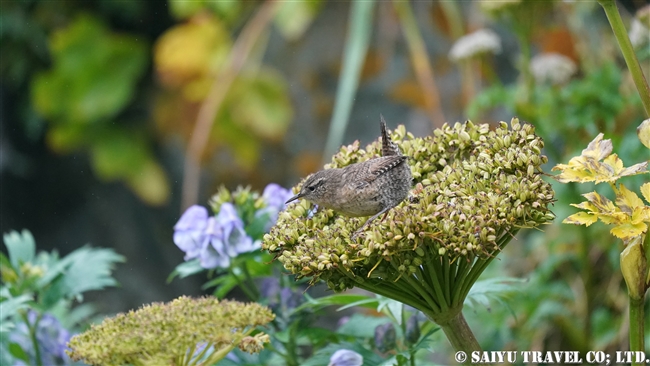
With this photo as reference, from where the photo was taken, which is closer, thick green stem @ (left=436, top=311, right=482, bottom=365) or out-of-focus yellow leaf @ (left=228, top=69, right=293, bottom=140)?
thick green stem @ (left=436, top=311, right=482, bottom=365)

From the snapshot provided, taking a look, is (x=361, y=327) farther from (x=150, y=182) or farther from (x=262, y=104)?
(x=150, y=182)

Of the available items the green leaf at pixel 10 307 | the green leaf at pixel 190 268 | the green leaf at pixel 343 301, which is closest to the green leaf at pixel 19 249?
the green leaf at pixel 10 307

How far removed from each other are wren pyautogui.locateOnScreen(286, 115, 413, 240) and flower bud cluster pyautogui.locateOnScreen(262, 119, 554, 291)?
20 millimetres

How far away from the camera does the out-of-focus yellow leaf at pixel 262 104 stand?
3184mm

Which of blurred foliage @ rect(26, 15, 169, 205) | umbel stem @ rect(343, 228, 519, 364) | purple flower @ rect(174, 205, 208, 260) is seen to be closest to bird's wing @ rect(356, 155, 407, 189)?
umbel stem @ rect(343, 228, 519, 364)

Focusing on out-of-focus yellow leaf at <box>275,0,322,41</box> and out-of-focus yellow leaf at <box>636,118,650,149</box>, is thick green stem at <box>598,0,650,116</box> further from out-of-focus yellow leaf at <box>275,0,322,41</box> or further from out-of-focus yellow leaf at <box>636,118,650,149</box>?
out-of-focus yellow leaf at <box>275,0,322,41</box>

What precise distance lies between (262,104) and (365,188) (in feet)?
7.39

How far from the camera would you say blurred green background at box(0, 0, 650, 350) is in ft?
10.2

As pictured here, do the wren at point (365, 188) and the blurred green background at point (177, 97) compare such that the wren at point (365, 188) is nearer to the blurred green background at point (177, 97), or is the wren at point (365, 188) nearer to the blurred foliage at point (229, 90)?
the blurred green background at point (177, 97)

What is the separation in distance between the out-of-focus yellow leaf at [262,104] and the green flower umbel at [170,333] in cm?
230

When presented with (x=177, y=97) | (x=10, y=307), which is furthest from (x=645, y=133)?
(x=177, y=97)

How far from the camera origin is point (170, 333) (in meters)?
0.85

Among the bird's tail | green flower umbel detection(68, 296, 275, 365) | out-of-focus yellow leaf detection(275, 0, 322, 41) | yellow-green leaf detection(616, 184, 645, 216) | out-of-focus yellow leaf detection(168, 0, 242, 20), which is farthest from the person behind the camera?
out-of-focus yellow leaf detection(168, 0, 242, 20)

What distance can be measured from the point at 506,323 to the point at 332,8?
170 cm
